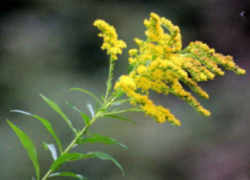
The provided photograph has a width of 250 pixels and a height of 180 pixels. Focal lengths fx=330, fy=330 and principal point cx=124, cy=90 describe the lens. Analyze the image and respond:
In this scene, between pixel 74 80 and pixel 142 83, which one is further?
pixel 74 80

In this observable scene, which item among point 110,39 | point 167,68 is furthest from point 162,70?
point 110,39

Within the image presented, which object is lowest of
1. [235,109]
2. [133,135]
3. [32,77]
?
[133,135]

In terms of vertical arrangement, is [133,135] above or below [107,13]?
below

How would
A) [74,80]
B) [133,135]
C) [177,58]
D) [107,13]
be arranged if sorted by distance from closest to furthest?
[177,58]
[133,135]
[74,80]
[107,13]

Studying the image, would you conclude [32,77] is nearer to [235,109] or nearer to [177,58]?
[235,109]

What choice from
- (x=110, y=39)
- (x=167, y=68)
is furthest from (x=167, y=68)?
(x=110, y=39)

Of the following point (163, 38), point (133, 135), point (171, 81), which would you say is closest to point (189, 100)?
point (171, 81)

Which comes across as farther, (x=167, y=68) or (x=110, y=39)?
(x=110, y=39)

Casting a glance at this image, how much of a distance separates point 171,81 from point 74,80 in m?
1.88

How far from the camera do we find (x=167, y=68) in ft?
2.72

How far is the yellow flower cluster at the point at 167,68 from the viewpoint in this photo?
836mm

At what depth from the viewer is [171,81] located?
0.89 metres

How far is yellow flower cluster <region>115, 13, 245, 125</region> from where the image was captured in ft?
2.74

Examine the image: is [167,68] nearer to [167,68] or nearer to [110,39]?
[167,68]
